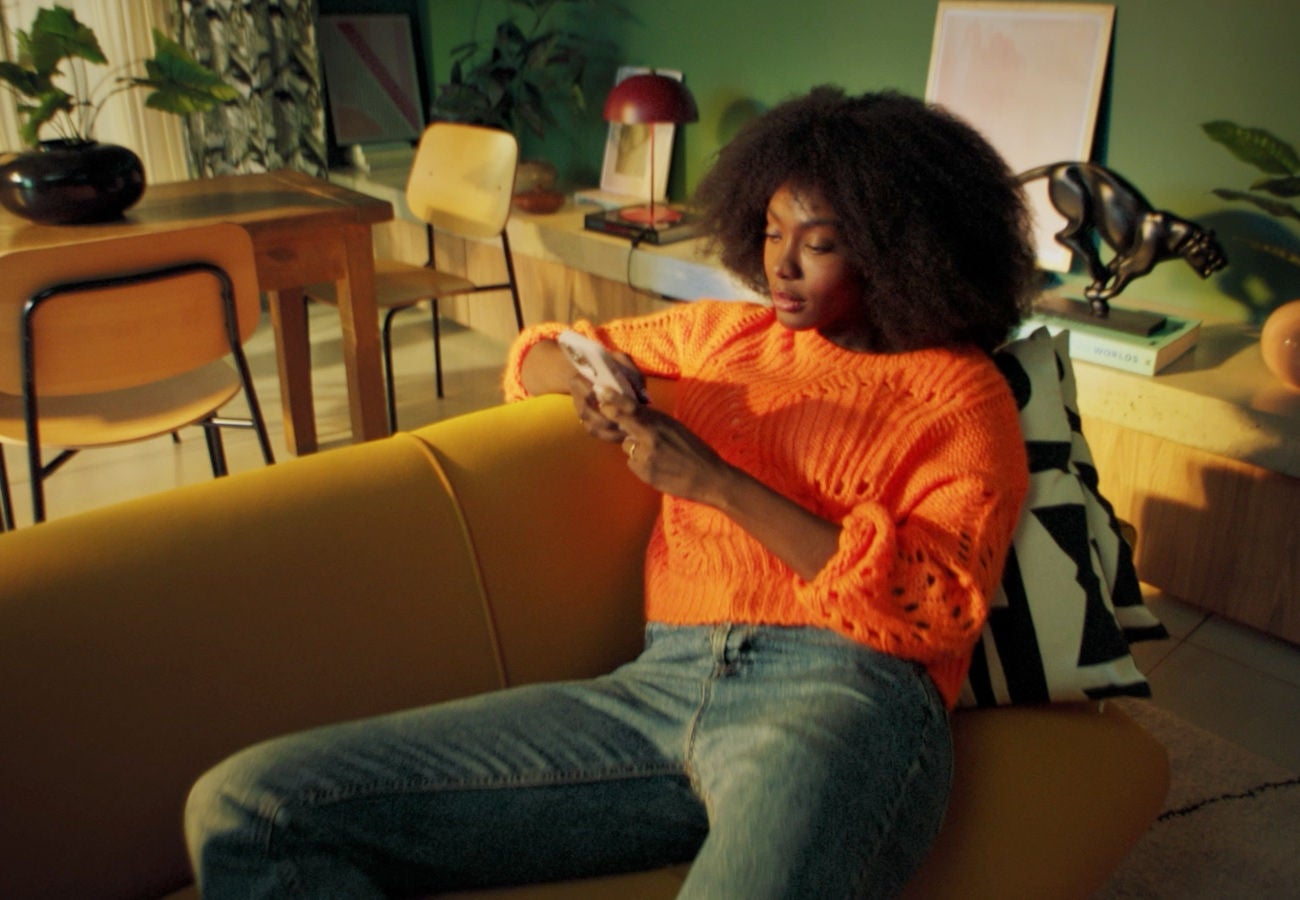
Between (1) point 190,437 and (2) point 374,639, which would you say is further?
(1) point 190,437

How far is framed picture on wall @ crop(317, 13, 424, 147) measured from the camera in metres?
4.26

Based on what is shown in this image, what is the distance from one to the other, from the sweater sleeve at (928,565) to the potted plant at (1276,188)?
1.15m

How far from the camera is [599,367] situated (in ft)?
4.22

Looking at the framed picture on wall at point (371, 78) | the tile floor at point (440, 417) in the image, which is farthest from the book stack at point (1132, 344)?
the framed picture on wall at point (371, 78)

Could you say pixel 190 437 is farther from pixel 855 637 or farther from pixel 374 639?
pixel 855 637

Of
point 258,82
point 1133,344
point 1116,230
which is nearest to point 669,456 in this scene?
point 1133,344

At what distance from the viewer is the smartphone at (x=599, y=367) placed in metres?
1.26

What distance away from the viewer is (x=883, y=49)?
2.87 meters

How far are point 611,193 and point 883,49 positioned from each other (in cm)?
118

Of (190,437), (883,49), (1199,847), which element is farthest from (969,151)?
(190,437)

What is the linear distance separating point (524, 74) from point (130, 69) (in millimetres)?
1405

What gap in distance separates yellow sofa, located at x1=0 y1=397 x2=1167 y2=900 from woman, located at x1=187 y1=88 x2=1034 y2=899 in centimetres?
10

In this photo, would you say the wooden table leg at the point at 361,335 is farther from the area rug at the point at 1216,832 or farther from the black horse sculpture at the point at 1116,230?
the area rug at the point at 1216,832

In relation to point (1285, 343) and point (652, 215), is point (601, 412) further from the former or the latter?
point (652, 215)
